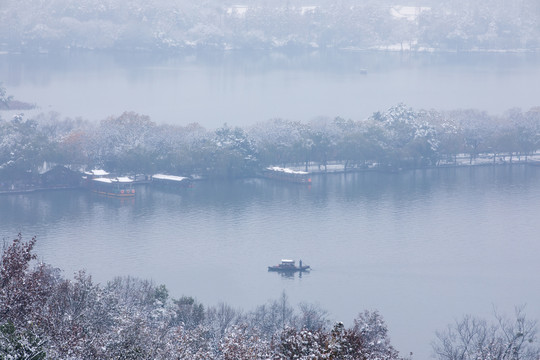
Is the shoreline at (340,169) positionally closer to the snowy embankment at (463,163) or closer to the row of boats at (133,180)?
the snowy embankment at (463,163)

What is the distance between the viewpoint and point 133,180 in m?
14.0

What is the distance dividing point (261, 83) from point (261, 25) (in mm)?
10907

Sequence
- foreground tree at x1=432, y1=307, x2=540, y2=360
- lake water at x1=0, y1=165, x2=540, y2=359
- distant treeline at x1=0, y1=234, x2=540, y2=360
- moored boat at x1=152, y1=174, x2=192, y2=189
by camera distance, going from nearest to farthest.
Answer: distant treeline at x1=0, y1=234, x2=540, y2=360 < foreground tree at x1=432, y1=307, x2=540, y2=360 < lake water at x1=0, y1=165, x2=540, y2=359 < moored boat at x1=152, y1=174, x2=192, y2=189

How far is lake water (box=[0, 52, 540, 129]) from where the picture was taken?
22516 mm

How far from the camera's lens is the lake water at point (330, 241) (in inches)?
367

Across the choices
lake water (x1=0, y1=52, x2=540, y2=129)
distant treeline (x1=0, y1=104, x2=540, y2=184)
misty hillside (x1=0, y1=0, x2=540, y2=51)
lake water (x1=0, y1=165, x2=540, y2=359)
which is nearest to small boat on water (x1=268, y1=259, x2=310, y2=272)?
lake water (x1=0, y1=165, x2=540, y2=359)

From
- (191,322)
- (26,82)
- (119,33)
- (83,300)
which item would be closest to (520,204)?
(191,322)

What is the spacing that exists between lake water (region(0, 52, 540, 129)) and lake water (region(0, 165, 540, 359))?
7.04 meters

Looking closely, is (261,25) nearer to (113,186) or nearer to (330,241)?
(113,186)

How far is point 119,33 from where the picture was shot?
114 feet

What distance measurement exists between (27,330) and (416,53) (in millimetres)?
34142

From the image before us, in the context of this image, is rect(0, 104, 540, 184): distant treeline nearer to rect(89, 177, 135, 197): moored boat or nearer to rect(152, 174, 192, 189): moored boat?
rect(152, 174, 192, 189): moored boat

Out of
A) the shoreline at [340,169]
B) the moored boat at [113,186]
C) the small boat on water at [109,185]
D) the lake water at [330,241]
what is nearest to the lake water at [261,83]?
the shoreline at [340,169]

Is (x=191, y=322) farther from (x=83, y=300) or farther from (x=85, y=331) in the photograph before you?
(x=85, y=331)
